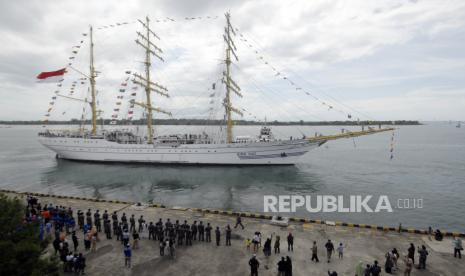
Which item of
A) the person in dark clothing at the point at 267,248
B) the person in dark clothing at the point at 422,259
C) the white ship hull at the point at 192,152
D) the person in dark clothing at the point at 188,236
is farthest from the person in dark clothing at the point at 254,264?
the white ship hull at the point at 192,152

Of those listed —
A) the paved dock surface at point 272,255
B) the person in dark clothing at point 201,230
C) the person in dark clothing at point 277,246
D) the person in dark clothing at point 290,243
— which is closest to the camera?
the paved dock surface at point 272,255

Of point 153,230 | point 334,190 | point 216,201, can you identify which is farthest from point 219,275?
point 334,190

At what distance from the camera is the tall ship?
46.1 meters

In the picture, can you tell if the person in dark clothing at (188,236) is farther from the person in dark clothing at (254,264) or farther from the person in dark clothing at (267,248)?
the person in dark clothing at (254,264)

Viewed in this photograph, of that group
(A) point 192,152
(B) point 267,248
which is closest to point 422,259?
(B) point 267,248

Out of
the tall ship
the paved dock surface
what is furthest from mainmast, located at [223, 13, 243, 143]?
the paved dock surface

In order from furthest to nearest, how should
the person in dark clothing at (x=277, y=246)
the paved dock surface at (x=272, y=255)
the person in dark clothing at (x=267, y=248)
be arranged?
the person in dark clothing at (x=277, y=246) → the person in dark clothing at (x=267, y=248) → the paved dock surface at (x=272, y=255)

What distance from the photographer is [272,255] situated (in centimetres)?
1363

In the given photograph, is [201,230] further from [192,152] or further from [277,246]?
[192,152]

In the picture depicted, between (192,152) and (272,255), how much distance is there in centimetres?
3571

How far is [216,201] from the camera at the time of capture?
2884 centimetres

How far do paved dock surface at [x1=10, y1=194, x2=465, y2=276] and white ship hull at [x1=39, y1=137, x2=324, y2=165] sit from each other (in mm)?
28468

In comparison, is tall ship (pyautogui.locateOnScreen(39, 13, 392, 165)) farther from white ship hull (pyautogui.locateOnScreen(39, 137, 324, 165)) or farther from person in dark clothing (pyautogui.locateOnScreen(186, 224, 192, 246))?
person in dark clothing (pyautogui.locateOnScreen(186, 224, 192, 246))

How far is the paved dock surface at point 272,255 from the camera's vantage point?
40.4ft
